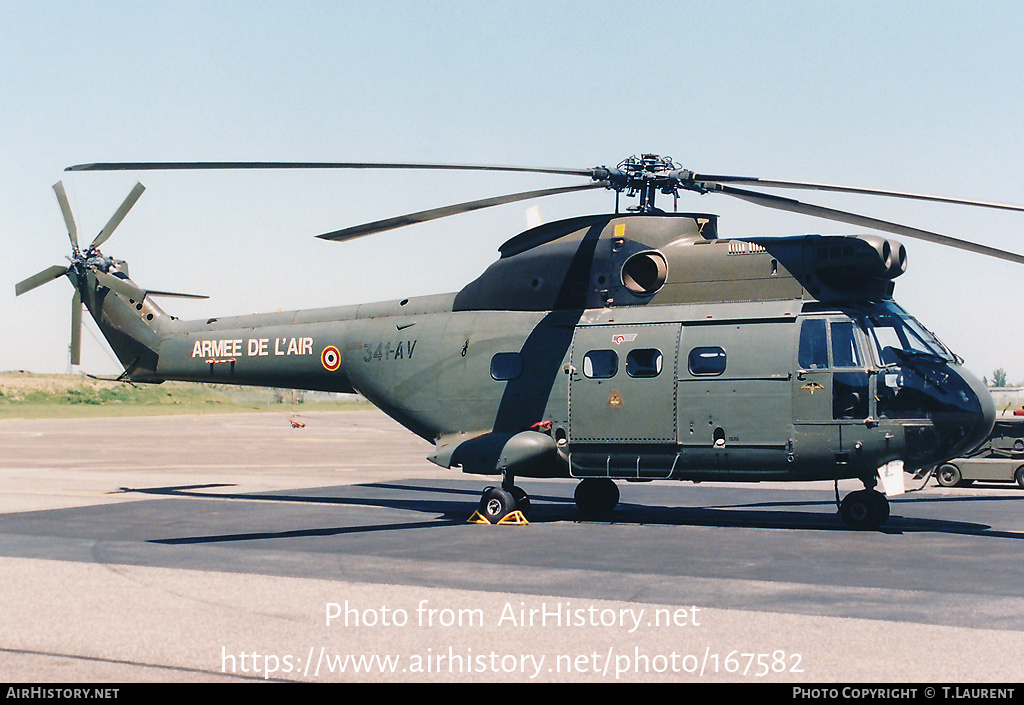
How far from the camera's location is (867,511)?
15.3 metres

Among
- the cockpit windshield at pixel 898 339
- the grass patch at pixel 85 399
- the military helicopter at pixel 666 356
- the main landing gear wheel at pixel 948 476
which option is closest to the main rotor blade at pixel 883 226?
the military helicopter at pixel 666 356

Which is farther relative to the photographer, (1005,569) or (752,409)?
(752,409)

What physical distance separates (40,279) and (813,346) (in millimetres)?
17243

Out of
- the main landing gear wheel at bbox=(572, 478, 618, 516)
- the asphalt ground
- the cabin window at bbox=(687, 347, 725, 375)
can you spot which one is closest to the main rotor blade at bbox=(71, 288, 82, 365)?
the asphalt ground

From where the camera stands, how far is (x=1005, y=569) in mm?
11805

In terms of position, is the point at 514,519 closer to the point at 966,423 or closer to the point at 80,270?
the point at 966,423

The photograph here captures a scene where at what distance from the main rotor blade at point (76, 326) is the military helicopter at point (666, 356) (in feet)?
23.3

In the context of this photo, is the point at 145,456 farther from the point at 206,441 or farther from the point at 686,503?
the point at 686,503

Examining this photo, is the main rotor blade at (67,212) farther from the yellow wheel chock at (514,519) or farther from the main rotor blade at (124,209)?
the yellow wheel chock at (514,519)

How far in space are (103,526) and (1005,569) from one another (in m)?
13.3

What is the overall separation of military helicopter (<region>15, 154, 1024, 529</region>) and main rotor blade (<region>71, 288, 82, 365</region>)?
23.3 ft

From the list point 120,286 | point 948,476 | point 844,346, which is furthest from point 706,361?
point 120,286

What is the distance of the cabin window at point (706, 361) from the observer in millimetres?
15297
